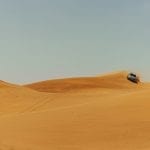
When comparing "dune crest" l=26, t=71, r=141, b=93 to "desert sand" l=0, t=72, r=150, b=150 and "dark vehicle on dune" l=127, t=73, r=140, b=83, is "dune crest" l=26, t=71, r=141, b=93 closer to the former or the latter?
"dark vehicle on dune" l=127, t=73, r=140, b=83

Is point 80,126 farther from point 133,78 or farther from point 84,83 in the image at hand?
point 133,78

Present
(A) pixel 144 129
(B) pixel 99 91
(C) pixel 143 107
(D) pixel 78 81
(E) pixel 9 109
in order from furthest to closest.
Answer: (D) pixel 78 81 → (B) pixel 99 91 → (E) pixel 9 109 → (C) pixel 143 107 → (A) pixel 144 129

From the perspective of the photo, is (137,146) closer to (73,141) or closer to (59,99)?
(73,141)

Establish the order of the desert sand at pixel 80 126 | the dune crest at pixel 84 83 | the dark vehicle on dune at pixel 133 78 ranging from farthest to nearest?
1. the dark vehicle on dune at pixel 133 78
2. the dune crest at pixel 84 83
3. the desert sand at pixel 80 126

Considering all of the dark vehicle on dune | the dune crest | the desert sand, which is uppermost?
the dark vehicle on dune

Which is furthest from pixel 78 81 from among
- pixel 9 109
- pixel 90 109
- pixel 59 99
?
pixel 90 109

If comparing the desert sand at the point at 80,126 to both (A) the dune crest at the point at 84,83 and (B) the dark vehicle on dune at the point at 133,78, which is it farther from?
(B) the dark vehicle on dune at the point at 133,78

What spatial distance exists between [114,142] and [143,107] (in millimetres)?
3879

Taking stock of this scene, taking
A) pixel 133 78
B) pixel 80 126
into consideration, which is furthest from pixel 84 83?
pixel 80 126

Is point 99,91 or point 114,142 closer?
point 114,142

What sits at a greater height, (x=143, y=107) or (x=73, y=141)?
(x=143, y=107)

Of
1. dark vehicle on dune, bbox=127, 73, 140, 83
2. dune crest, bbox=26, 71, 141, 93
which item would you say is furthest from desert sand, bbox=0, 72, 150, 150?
dark vehicle on dune, bbox=127, 73, 140, 83

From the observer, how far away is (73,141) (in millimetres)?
11250

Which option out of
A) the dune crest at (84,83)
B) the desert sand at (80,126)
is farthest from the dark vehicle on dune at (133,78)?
the desert sand at (80,126)
